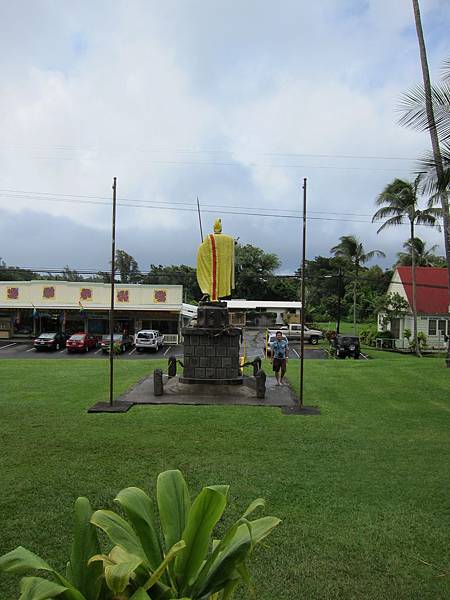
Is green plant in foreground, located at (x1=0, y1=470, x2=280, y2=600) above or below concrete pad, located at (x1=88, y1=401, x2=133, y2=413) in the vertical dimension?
above

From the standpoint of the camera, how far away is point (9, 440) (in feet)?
24.6

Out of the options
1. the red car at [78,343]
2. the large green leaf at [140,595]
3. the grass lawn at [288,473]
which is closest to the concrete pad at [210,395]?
the grass lawn at [288,473]

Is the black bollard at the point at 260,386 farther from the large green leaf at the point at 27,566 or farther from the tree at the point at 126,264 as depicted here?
the tree at the point at 126,264

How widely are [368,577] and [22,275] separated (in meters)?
67.7

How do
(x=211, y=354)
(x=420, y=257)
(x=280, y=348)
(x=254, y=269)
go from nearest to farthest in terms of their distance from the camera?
(x=211, y=354) < (x=280, y=348) < (x=420, y=257) < (x=254, y=269)

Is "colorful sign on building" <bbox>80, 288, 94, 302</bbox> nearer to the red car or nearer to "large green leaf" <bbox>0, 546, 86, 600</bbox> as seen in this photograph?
the red car

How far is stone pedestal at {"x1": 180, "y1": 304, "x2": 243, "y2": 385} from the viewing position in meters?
12.3

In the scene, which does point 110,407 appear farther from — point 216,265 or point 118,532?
point 118,532

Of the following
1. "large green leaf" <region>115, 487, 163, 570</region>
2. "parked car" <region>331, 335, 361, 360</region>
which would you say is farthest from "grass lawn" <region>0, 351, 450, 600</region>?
"parked car" <region>331, 335, 361, 360</region>

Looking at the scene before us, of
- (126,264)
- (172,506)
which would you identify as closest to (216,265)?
(172,506)

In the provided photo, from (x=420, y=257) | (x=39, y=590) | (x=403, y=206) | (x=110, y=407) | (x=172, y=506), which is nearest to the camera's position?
(x=39, y=590)

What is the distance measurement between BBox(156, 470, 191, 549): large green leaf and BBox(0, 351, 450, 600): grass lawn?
1705 millimetres

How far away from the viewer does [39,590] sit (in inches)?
63.8

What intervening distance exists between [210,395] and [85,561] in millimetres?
9928
